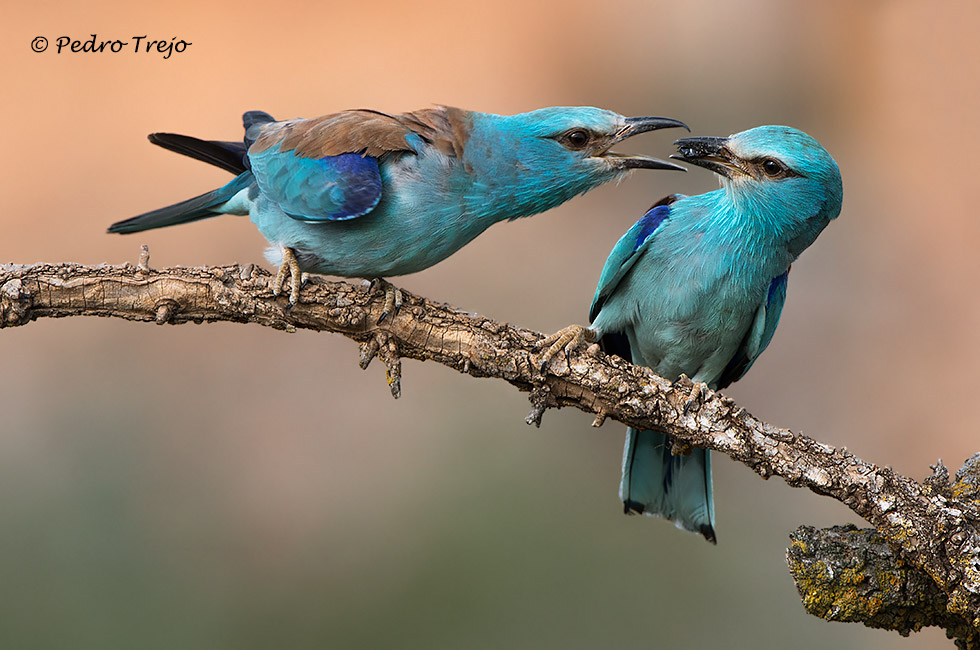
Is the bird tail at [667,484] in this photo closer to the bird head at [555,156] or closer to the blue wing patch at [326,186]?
the bird head at [555,156]

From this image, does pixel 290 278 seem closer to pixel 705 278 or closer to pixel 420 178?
pixel 420 178

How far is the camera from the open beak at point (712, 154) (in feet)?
11.7

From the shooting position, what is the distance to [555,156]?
11.9 ft

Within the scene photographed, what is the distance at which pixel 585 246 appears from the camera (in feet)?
24.5

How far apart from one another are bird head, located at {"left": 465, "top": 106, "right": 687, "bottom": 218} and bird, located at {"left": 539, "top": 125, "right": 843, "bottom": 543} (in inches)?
9.5

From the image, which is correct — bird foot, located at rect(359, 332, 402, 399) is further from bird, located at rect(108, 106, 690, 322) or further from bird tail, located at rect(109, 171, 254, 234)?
bird tail, located at rect(109, 171, 254, 234)

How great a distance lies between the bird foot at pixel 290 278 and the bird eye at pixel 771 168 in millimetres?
1758

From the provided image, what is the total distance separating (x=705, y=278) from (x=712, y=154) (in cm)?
49

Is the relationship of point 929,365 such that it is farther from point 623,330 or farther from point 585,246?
point 623,330

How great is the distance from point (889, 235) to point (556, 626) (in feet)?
14.4

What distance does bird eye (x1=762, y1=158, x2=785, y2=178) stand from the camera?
11.3 feet

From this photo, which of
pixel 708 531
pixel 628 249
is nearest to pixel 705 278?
pixel 628 249

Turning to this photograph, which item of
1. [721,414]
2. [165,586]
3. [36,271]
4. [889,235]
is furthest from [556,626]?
[889,235]

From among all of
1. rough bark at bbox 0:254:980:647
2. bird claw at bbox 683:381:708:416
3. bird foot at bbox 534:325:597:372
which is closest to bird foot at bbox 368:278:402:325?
rough bark at bbox 0:254:980:647
